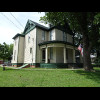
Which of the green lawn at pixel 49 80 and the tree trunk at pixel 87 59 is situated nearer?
the green lawn at pixel 49 80

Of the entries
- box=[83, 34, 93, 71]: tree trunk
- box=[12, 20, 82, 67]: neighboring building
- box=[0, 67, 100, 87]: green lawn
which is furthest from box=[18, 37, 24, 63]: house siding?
box=[83, 34, 93, 71]: tree trunk

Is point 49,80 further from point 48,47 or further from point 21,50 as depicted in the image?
point 21,50

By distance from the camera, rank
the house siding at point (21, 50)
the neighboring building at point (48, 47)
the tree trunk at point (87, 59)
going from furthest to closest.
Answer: the house siding at point (21, 50) < the neighboring building at point (48, 47) < the tree trunk at point (87, 59)

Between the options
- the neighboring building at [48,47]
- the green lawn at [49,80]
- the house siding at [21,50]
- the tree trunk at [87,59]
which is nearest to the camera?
the green lawn at [49,80]

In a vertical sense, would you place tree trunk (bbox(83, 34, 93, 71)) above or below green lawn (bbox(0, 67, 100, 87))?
above

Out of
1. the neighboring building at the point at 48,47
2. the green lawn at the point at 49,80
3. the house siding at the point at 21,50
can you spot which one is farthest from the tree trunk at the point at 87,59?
the house siding at the point at 21,50

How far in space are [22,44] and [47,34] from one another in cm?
647

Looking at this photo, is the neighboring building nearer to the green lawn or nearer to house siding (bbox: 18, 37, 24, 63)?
house siding (bbox: 18, 37, 24, 63)

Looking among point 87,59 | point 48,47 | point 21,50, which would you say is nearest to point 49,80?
point 87,59

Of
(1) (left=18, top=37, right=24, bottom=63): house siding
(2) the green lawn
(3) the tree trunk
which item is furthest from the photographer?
(1) (left=18, top=37, right=24, bottom=63): house siding

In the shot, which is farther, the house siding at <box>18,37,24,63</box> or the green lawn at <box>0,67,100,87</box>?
the house siding at <box>18,37,24,63</box>

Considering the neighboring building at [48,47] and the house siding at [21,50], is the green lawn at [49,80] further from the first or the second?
the house siding at [21,50]
